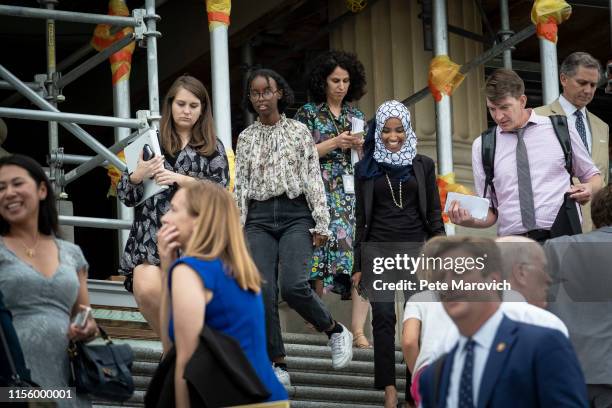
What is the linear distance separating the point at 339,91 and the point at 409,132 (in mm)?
839

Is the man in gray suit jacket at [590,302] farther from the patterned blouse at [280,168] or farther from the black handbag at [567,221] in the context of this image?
the patterned blouse at [280,168]

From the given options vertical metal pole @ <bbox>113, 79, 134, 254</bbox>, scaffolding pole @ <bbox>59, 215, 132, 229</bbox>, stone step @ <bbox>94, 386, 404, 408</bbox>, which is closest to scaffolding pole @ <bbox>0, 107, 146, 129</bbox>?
scaffolding pole @ <bbox>59, 215, 132, 229</bbox>

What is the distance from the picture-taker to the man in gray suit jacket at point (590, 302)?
7441mm

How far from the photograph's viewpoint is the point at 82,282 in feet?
22.4

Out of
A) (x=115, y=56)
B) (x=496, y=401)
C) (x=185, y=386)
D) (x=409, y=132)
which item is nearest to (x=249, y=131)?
(x=409, y=132)

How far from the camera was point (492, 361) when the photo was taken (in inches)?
210

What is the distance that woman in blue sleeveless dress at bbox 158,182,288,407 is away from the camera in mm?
5887

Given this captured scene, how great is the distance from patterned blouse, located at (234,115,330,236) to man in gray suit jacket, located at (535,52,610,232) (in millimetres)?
1550

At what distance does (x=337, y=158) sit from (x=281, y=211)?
3.17 ft

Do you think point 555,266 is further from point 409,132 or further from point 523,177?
point 409,132

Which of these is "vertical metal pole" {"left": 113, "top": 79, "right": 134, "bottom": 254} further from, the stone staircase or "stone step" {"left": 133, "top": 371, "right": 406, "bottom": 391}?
"stone step" {"left": 133, "top": 371, "right": 406, "bottom": 391}

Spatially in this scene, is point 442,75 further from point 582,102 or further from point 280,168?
point 280,168

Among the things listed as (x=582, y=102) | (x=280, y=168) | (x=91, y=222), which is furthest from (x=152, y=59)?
(x=582, y=102)

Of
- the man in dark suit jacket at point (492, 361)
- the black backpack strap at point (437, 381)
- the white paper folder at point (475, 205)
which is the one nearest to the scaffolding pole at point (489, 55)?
the white paper folder at point (475, 205)
